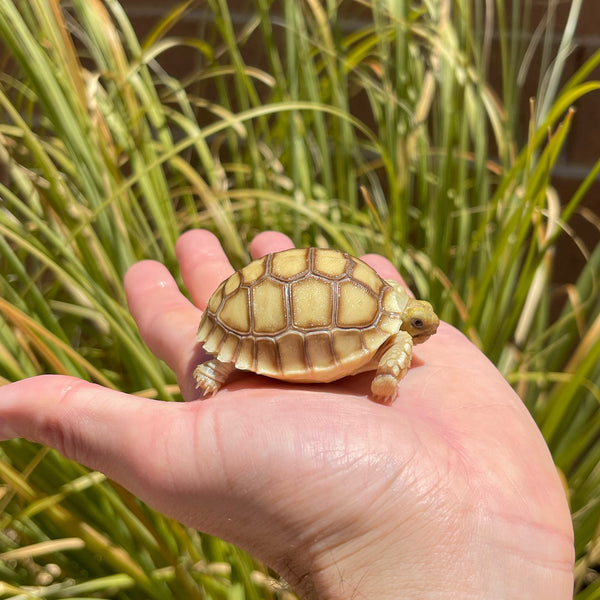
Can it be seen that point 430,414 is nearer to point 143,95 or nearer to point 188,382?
point 188,382

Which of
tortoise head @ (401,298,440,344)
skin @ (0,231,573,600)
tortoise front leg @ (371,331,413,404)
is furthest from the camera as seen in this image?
tortoise head @ (401,298,440,344)

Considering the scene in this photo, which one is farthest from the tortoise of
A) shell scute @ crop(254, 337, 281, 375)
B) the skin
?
the skin

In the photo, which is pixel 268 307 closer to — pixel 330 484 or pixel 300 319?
pixel 300 319

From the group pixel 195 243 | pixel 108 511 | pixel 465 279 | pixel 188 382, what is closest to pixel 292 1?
pixel 195 243

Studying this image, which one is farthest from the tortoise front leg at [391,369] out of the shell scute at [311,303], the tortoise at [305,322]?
the shell scute at [311,303]

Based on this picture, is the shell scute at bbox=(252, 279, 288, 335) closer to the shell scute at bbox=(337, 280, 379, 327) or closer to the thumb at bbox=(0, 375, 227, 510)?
the shell scute at bbox=(337, 280, 379, 327)

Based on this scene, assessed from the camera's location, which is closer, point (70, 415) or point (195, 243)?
point (70, 415)
